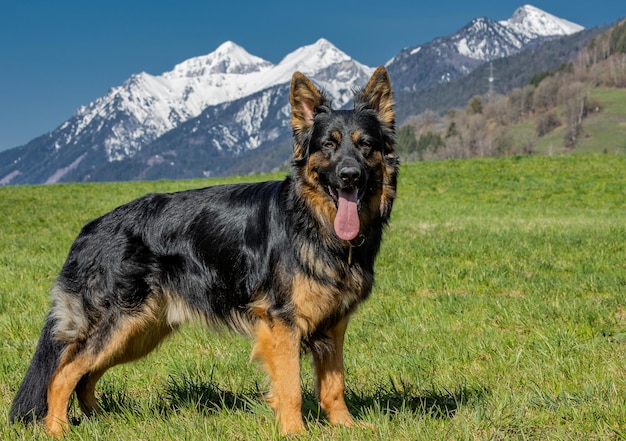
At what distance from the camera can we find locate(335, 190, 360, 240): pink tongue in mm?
4738

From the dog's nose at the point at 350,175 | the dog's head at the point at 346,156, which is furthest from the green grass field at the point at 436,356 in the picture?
the dog's nose at the point at 350,175

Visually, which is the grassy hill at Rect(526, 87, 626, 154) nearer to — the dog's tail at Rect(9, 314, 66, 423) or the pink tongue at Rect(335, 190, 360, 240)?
the pink tongue at Rect(335, 190, 360, 240)

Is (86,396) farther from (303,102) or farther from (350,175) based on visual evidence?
(303,102)

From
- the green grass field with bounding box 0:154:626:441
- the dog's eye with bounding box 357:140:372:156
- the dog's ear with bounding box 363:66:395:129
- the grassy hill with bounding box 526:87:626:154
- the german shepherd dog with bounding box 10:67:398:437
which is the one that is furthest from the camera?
the grassy hill with bounding box 526:87:626:154

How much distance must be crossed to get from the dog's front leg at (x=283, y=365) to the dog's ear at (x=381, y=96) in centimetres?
190

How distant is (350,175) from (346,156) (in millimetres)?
201

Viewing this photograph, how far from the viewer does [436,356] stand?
21.0 ft

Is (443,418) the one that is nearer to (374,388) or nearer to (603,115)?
Answer: (374,388)

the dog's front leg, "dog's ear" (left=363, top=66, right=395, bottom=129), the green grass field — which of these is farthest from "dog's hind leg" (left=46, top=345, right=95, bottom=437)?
"dog's ear" (left=363, top=66, right=395, bottom=129)

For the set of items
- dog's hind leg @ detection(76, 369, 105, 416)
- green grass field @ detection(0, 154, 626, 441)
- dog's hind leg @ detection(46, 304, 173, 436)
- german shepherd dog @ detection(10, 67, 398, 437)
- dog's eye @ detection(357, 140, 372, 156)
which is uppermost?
dog's eye @ detection(357, 140, 372, 156)

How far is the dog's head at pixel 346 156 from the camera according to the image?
187 inches

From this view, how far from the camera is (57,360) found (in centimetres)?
496

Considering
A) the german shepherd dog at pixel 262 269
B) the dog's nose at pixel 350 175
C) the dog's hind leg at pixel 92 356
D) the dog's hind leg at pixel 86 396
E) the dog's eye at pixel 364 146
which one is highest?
the dog's eye at pixel 364 146

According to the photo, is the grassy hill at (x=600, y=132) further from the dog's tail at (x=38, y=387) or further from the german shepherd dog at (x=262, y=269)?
the dog's tail at (x=38, y=387)
